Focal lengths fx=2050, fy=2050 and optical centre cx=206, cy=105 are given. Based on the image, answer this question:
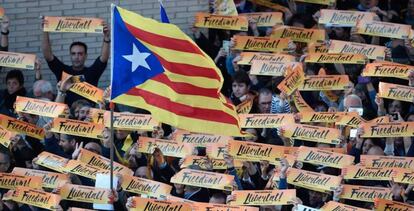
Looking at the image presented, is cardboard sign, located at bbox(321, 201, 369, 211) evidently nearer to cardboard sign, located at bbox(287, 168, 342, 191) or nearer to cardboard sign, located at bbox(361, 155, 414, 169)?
cardboard sign, located at bbox(287, 168, 342, 191)

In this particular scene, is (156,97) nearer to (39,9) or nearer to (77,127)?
(77,127)

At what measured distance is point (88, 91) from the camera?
971 inches

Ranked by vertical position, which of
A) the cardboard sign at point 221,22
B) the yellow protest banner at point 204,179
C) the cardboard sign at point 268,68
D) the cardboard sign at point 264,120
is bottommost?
the yellow protest banner at point 204,179

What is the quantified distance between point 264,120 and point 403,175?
227cm

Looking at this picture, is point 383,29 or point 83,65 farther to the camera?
point 83,65

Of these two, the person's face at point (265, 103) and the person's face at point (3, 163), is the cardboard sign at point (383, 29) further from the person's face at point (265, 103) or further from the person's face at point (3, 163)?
the person's face at point (3, 163)

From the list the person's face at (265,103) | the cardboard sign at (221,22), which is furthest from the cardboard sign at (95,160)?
the cardboard sign at (221,22)

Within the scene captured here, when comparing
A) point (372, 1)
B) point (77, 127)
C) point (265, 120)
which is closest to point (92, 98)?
point (77, 127)

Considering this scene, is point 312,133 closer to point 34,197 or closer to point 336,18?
point 336,18

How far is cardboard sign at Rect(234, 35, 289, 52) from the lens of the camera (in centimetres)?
2541

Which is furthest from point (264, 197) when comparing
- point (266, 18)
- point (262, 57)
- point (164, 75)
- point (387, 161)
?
point (266, 18)

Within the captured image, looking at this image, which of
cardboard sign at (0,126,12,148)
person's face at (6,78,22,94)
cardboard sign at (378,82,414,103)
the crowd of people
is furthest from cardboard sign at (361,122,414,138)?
person's face at (6,78,22,94)

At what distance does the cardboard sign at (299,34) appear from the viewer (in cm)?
2553

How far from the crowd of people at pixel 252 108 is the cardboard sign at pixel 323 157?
0.51 ft
